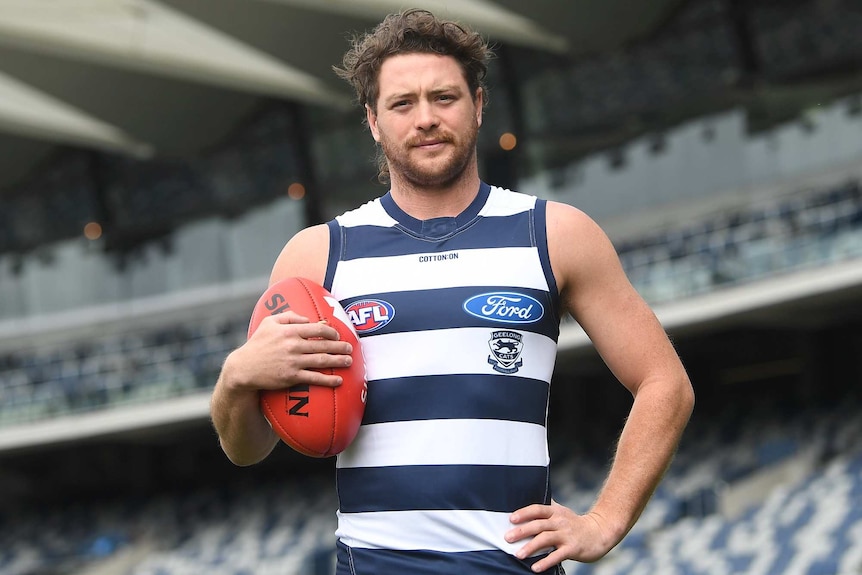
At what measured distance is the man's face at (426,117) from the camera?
7.93ft

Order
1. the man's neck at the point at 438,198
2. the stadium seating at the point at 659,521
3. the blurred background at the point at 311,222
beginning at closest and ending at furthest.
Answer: the man's neck at the point at 438,198
the stadium seating at the point at 659,521
the blurred background at the point at 311,222

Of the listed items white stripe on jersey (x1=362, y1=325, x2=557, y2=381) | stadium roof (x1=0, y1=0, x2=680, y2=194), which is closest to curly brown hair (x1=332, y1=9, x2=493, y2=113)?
white stripe on jersey (x1=362, y1=325, x2=557, y2=381)

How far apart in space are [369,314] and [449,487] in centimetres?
36

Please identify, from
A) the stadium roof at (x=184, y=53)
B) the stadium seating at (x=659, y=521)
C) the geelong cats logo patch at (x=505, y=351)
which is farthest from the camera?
the stadium roof at (x=184, y=53)

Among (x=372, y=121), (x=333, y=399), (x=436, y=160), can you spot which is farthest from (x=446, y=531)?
(x=372, y=121)

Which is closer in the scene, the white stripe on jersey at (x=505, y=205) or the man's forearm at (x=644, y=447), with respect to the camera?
the man's forearm at (x=644, y=447)

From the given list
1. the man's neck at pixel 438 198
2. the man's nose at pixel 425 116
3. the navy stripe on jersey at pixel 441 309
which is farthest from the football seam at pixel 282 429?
the man's nose at pixel 425 116

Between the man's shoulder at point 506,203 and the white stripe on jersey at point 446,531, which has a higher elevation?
the man's shoulder at point 506,203

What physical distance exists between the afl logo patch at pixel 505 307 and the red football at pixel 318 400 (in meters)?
0.23

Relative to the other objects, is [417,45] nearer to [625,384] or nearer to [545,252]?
[545,252]

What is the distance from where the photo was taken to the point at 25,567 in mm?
18562

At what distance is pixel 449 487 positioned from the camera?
2348 millimetres

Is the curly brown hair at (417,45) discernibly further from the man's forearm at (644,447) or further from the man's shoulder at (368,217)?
the man's forearm at (644,447)

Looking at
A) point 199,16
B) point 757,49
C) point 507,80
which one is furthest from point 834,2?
point 199,16
